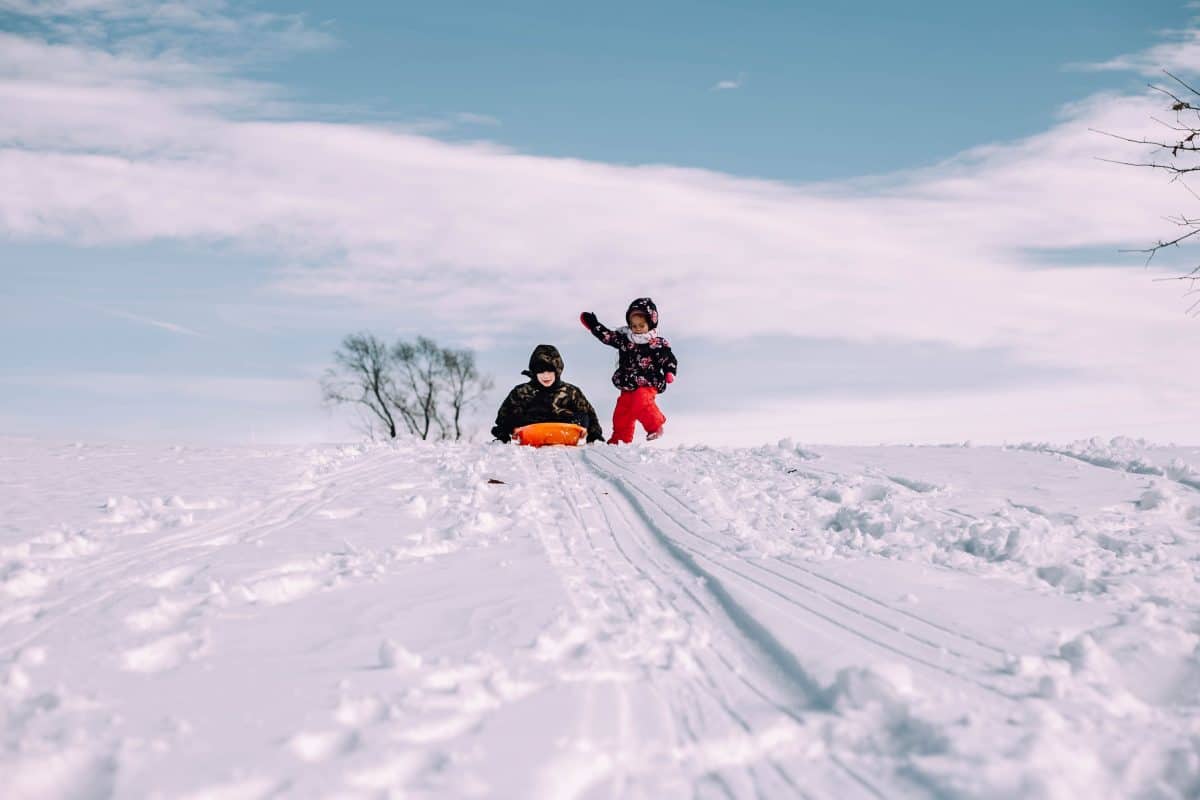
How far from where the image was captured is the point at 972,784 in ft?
8.60

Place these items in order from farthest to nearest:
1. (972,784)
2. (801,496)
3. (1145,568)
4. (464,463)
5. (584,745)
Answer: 1. (464,463)
2. (801,496)
3. (1145,568)
4. (584,745)
5. (972,784)

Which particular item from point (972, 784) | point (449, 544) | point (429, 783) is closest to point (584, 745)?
point (429, 783)

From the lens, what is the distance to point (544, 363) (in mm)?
13438

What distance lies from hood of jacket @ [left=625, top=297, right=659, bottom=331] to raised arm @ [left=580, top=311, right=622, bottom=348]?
1.06 feet

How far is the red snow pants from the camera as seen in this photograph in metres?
13.5

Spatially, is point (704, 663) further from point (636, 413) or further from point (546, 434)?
point (636, 413)

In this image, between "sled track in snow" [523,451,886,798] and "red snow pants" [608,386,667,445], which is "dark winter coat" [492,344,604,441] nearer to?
"red snow pants" [608,386,667,445]

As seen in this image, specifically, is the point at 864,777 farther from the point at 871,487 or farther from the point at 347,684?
the point at 871,487

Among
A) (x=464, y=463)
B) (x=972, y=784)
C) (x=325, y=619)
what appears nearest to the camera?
(x=972, y=784)

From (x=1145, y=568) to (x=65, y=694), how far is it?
534 centimetres

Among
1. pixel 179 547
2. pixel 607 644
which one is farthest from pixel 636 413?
pixel 607 644

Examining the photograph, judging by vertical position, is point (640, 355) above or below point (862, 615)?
above

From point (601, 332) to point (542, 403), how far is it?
4.75 ft

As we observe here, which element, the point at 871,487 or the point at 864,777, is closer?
the point at 864,777
